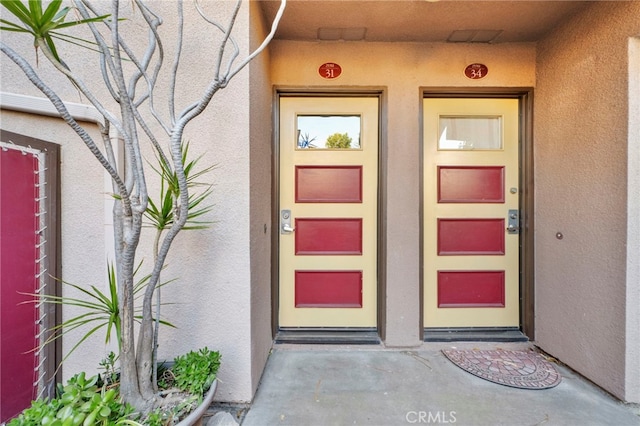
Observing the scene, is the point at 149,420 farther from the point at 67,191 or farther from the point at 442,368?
the point at 442,368

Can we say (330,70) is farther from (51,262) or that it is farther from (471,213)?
(51,262)

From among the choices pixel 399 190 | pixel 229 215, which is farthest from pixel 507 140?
pixel 229 215

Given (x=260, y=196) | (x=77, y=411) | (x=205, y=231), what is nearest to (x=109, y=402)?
(x=77, y=411)

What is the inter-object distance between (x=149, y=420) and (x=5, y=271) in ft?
3.28

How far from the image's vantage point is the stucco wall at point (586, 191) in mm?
1615

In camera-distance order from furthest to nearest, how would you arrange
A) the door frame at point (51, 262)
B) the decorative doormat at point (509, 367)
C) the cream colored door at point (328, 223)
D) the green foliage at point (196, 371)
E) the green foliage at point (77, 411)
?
the cream colored door at point (328, 223) → the decorative doormat at point (509, 367) → the door frame at point (51, 262) → the green foliage at point (196, 371) → the green foliage at point (77, 411)

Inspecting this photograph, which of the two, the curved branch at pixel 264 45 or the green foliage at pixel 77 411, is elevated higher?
the curved branch at pixel 264 45

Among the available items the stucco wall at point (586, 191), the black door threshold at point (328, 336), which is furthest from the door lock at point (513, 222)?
the black door threshold at point (328, 336)

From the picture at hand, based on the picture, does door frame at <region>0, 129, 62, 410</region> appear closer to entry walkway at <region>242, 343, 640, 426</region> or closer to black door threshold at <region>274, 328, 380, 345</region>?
entry walkway at <region>242, 343, 640, 426</region>

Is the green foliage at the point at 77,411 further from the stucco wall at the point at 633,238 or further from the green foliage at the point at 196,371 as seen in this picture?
the stucco wall at the point at 633,238

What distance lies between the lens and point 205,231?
1.55m

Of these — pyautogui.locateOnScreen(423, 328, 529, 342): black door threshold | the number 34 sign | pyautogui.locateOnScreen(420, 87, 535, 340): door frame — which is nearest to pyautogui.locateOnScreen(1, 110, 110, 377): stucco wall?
pyautogui.locateOnScreen(420, 87, 535, 340): door frame

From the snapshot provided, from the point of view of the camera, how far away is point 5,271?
134 cm

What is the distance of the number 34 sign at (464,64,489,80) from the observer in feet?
7.18
